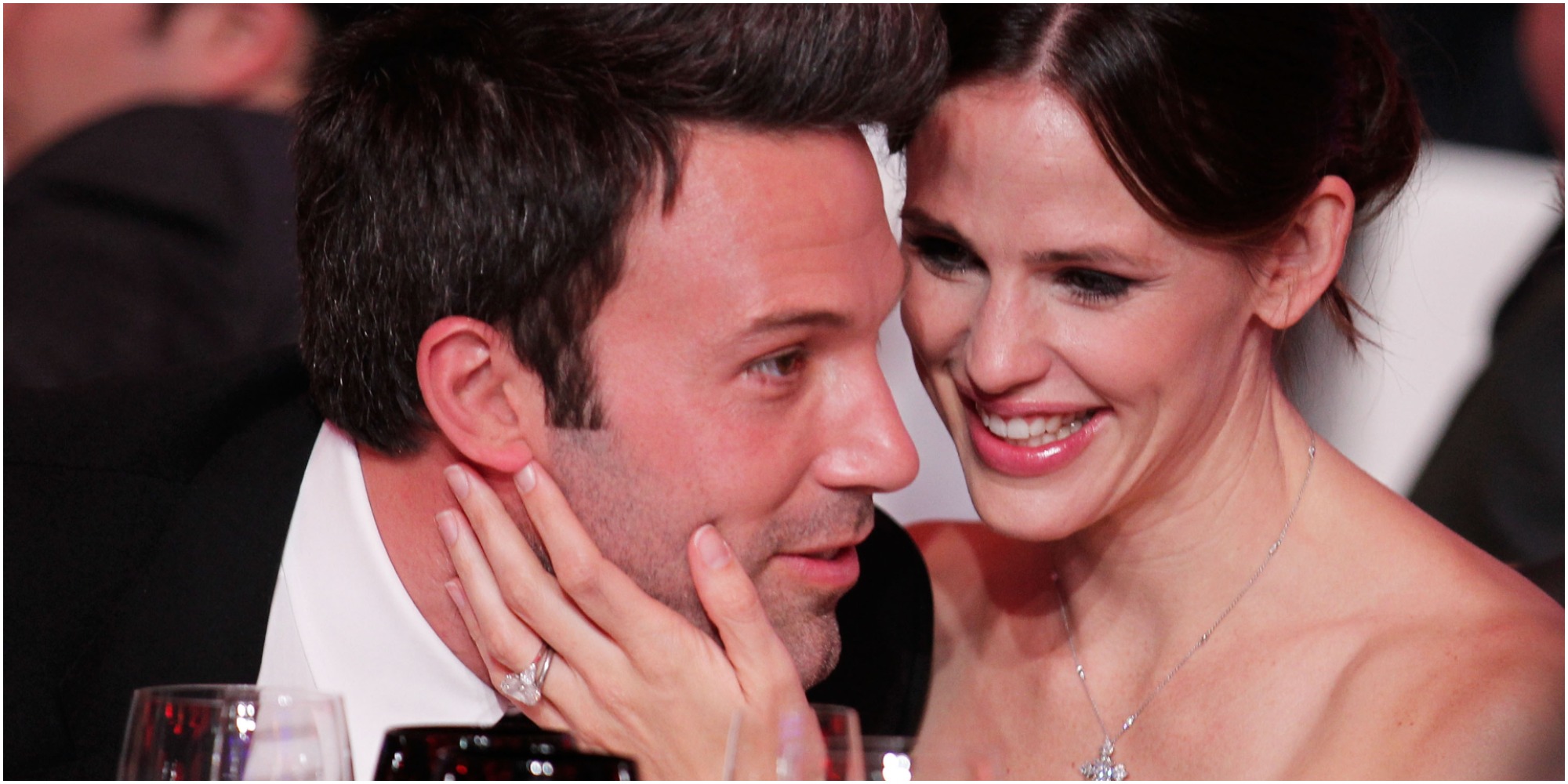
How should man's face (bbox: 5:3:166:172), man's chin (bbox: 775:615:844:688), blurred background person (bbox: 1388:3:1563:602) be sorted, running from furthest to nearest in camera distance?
1. man's face (bbox: 5:3:166:172)
2. blurred background person (bbox: 1388:3:1563:602)
3. man's chin (bbox: 775:615:844:688)

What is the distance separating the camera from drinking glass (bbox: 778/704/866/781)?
1217 millimetres

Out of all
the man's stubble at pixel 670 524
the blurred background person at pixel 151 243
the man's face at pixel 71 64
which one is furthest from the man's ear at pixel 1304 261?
the man's face at pixel 71 64

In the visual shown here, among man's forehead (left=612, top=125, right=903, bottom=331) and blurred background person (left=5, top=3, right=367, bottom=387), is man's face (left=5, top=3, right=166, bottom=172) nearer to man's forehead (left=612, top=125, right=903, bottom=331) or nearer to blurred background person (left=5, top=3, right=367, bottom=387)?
blurred background person (left=5, top=3, right=367, bottom=387)

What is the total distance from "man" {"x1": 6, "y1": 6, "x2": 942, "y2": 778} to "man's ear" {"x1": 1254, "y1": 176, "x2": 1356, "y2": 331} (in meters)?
0.54

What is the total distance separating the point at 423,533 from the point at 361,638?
6.6 inches

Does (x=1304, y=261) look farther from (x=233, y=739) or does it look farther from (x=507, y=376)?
(x=233, y=739)

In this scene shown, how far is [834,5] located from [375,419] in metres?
0.83

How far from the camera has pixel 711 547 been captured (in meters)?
1.89

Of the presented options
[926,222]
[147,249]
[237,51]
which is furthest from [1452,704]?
[237,51]

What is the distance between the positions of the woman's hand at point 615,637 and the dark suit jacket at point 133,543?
32 cm

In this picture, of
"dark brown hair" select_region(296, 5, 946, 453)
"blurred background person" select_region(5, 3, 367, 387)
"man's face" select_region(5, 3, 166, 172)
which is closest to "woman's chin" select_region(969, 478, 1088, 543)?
"dark brown hair" select_region(296, 5, 946, 453)

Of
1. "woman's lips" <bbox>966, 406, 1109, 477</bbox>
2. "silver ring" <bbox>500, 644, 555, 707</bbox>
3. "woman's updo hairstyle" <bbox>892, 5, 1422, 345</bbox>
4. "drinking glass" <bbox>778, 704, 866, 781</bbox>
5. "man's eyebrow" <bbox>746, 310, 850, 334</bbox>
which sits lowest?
"drinking glass" <bbox>778, 704, 866, 781</bbox>

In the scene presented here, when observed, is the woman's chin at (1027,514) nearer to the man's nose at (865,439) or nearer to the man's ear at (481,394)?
the man's nose at (865,439)

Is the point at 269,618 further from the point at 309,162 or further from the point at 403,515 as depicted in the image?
the point at 309,162
